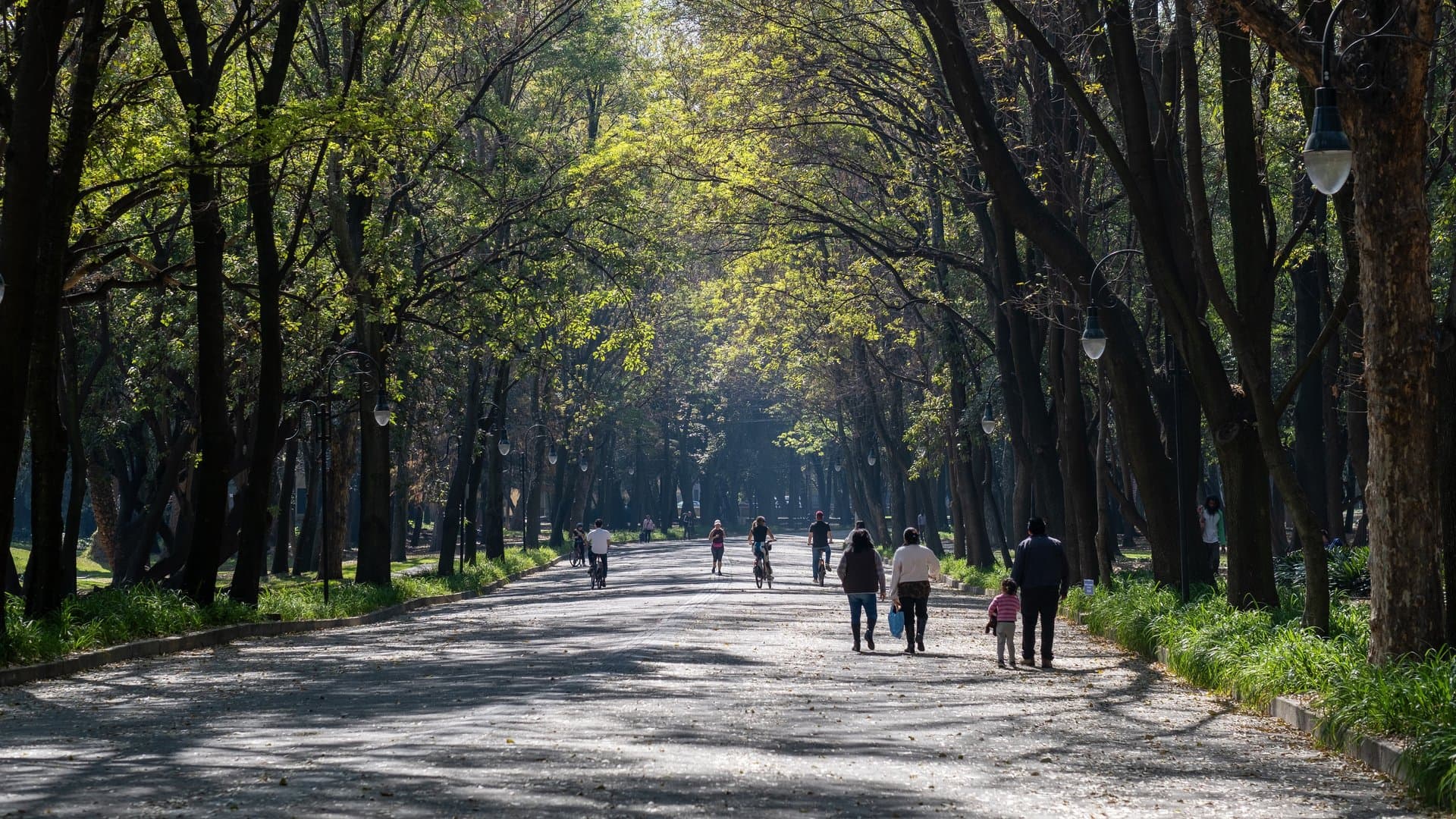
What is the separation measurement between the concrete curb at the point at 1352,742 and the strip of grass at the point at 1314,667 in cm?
7

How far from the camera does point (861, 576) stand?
72.0ft

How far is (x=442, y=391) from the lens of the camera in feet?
128

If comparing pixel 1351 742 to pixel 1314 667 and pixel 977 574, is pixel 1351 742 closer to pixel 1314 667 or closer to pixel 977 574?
pixel 1314 667

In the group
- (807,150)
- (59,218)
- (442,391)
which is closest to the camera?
(59,218)

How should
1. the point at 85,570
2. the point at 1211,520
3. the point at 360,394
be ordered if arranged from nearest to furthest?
the point at 1211,520
the point at 360,394
the point at 85,570

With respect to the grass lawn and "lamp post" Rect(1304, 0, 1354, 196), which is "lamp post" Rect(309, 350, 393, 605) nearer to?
the grass lawn

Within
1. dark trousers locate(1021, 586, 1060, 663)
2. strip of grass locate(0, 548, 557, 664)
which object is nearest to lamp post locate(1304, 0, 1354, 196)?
dark trousers locate(1021, 586, 1060, 663)

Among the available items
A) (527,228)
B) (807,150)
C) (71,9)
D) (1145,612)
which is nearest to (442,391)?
(527,228)

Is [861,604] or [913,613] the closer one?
[913,613]

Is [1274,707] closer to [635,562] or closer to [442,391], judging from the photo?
[442,391]

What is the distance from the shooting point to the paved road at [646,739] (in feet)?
29.0

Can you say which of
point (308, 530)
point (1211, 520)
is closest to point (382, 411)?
point (1211, 520)

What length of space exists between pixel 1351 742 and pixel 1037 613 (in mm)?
7872

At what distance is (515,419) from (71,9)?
53565 mm
